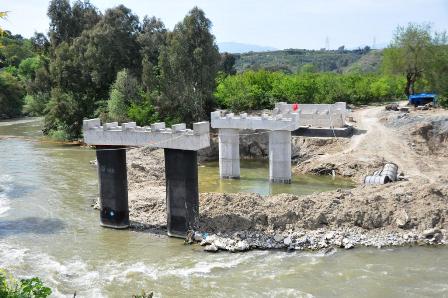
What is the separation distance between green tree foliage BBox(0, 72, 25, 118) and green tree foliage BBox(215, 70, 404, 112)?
4424cm

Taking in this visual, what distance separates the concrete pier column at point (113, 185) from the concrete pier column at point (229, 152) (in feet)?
39.4

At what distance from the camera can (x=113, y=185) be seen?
2747 cm

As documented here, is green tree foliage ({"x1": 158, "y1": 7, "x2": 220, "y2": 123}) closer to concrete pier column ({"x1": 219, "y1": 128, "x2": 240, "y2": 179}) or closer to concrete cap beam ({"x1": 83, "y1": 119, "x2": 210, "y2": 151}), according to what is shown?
concrete pier column ({"x1": 219, "y1": 128, "x2": 240, "y2": 179})

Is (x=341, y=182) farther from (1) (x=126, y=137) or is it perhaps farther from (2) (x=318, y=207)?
(1) (x=126, y=137)

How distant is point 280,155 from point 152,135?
1294 cm

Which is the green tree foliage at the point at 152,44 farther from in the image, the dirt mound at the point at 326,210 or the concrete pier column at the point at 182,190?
the concrete pier column at the point at 182,190

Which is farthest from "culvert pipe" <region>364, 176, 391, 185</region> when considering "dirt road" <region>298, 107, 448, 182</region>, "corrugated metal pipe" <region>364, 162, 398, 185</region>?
"dirt road" <region>298, 107, 448, 182</region>

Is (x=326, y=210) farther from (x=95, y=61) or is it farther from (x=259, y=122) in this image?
(x=95, y=61)

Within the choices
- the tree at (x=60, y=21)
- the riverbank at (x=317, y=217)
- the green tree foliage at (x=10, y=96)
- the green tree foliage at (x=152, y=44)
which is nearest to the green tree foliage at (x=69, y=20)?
the tree at (x=60, y=21)

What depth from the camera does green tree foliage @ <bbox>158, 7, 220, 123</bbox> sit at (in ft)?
159

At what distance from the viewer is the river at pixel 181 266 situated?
2066 cm

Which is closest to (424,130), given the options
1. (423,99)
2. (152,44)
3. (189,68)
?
(423,99)

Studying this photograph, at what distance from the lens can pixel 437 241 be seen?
81.0 ft

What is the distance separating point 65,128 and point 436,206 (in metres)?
45.6
